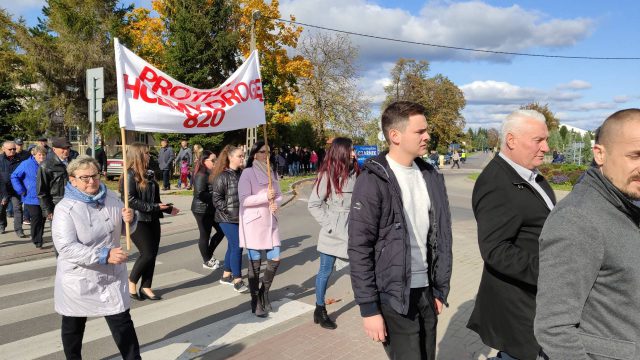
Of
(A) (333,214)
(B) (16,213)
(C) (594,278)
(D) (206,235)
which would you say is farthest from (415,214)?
(B) (16,213)

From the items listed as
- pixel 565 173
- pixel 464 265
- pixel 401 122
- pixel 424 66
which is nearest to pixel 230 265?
pixel 464 265

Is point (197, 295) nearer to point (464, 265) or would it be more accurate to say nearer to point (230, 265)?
point (230, 265)

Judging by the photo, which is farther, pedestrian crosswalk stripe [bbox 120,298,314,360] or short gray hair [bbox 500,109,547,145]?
pedestrian crosswalk stripe [bbox 120,298,314,360]

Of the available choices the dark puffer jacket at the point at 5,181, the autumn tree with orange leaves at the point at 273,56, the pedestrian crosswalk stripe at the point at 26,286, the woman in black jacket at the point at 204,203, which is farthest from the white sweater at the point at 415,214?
the autumn tree with orange leaves at the point at 273,56

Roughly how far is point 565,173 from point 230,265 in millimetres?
22042

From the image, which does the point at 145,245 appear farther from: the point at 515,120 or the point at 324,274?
the point at 515,120

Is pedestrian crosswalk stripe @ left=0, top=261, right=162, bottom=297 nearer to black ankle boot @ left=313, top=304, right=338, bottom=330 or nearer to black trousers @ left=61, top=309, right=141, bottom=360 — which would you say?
black trousers @ left=61, top=309, right=141, bottom=360

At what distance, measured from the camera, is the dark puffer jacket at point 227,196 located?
228 inches

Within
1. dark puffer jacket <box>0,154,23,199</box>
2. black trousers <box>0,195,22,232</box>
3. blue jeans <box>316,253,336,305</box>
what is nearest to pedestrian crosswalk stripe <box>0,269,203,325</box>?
blue jeans <box>316,253,336,305</box>

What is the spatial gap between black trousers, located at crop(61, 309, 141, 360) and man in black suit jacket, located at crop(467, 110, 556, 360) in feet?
8.29

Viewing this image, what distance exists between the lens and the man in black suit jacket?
2303 mm

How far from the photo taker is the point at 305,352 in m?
4.14

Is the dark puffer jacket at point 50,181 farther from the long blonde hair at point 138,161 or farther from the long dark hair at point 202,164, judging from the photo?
the long blonde hair at point 138,161

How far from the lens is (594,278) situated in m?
1.59
